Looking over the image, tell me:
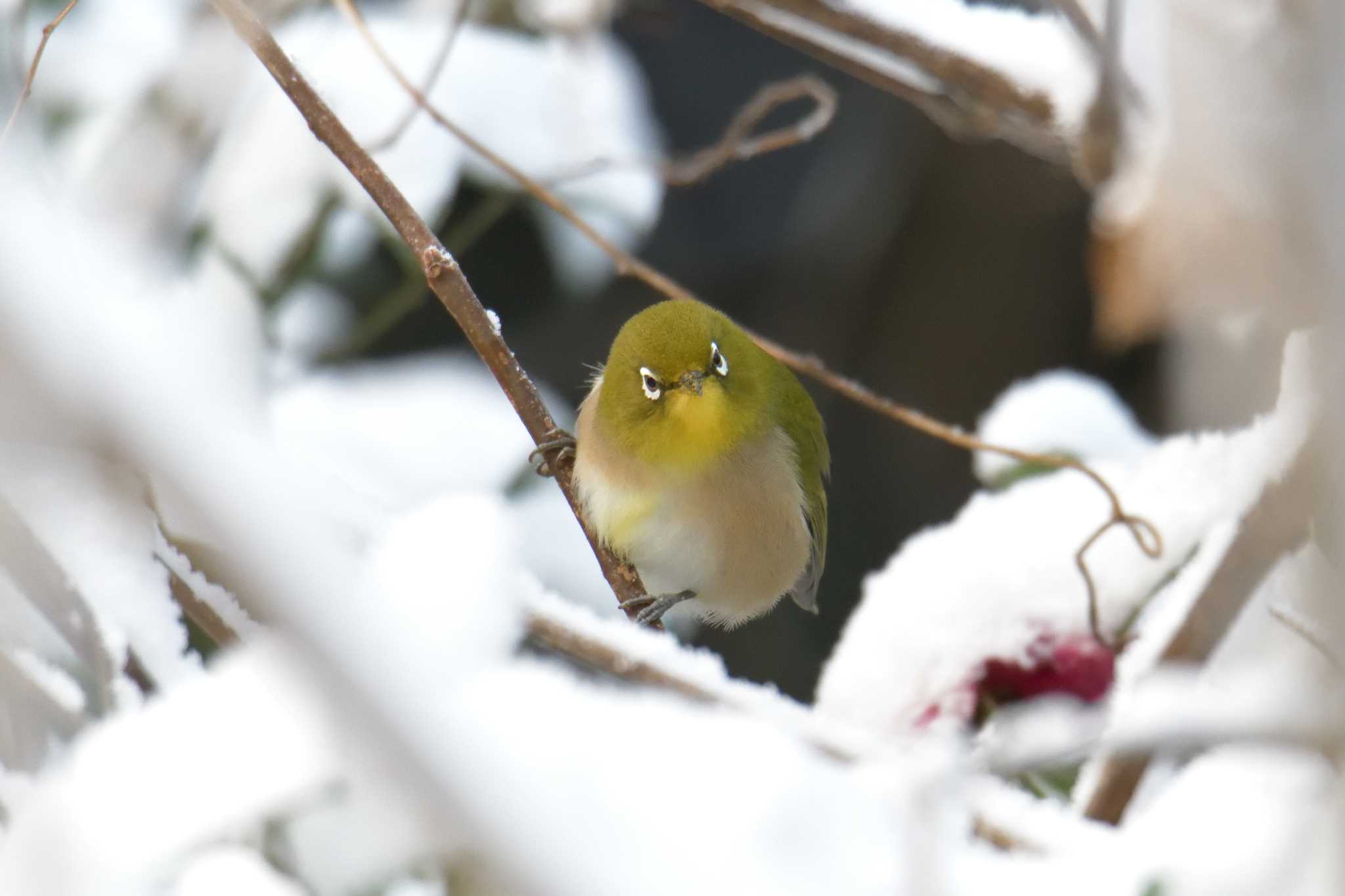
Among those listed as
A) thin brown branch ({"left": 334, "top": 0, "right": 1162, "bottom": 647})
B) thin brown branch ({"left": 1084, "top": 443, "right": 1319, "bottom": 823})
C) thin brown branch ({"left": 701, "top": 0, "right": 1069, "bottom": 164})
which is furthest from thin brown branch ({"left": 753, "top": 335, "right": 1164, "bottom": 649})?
thin brown branch ({"left": 701, "top": 0, "right": 1069, "bottom": 164})

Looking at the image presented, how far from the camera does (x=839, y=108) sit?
10.1 ft

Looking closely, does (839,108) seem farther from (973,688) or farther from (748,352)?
(973,688)

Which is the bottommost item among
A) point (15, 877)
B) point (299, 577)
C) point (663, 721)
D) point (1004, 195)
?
point (1004, 195)

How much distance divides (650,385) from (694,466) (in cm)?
12

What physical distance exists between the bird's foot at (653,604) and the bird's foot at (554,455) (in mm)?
183

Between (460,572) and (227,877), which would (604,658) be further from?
(227,877)

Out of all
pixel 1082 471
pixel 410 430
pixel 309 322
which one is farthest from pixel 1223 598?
pixel 309 322

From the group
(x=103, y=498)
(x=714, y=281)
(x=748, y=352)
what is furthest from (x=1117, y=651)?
(x=714, y=281)

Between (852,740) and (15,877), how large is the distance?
1.61ft

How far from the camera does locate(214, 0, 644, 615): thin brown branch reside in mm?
1048

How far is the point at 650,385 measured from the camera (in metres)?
1.61

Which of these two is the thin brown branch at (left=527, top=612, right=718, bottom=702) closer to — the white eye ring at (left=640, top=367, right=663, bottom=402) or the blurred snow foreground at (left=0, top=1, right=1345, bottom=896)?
the blurred snow foreground at (left=0, top=1, right=1345, bottom=896)

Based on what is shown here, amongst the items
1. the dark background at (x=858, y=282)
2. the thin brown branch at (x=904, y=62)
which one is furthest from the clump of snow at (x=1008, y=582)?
the dark background at (x=858, y=282)

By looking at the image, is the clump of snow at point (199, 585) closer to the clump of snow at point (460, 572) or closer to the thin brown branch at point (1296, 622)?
the clump of snow at point (460, 572)
